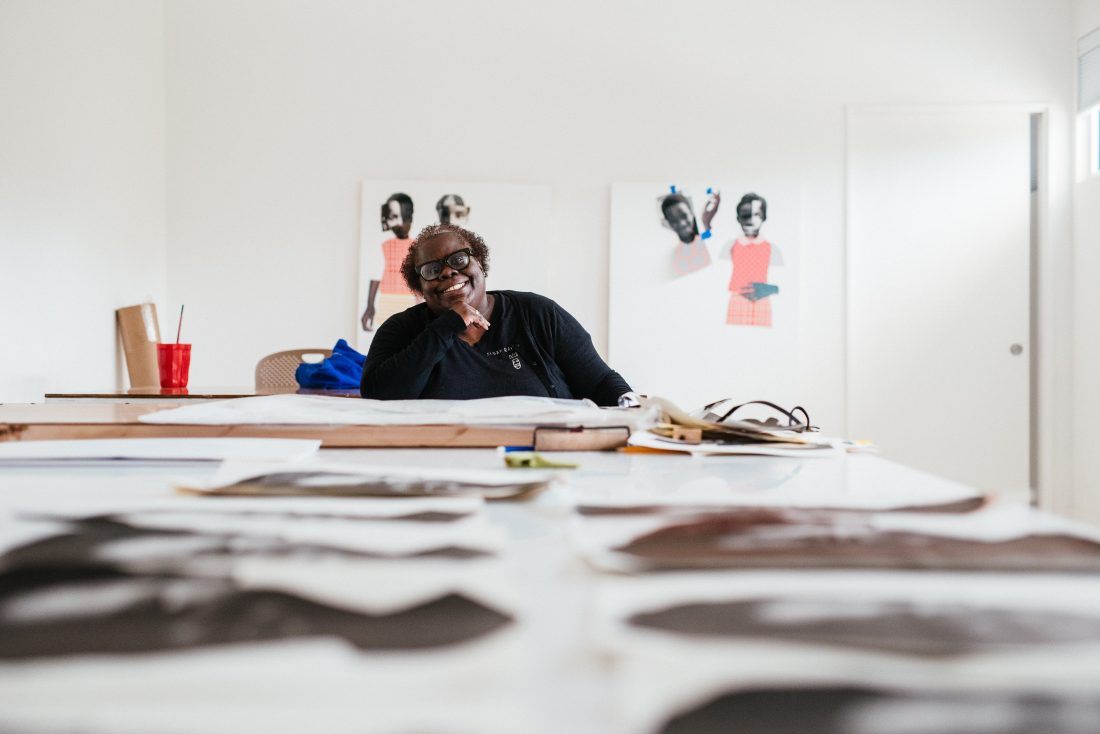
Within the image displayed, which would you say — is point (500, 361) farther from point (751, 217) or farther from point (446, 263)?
point (751, 217)

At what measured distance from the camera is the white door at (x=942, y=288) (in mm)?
4070

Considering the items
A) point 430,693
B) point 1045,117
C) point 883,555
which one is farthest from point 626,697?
point 1045,117

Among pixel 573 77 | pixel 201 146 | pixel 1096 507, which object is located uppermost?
pixel 573 77

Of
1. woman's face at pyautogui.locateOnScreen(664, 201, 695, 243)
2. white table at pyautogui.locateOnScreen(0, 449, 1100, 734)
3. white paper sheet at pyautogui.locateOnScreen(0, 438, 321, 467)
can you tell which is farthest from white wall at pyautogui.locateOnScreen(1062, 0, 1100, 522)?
white table at pyautogui.locateOnScreen(0, 449, 1100, 734)

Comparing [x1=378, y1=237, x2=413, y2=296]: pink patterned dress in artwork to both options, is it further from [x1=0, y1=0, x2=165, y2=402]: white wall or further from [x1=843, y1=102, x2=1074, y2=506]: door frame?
[x1=843, y1=102, x2=1074, y2=506]: door frame

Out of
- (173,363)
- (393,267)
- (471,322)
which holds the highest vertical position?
(393,267)

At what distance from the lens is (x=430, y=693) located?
29cm

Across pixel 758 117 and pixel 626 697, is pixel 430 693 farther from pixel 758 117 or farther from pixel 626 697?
pixel 758 117

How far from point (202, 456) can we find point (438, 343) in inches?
57.6

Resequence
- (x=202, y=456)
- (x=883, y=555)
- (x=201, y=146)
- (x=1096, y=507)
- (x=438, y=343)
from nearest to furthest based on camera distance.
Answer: (x=883, y=555)
(x=202, y=456)
(x=438, y=343)
(x=1096, y=507)
(x=201, y=146)

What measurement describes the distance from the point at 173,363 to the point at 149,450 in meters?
2.60

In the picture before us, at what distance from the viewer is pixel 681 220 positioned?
4.07 m

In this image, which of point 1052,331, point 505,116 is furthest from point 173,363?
point 1052,331

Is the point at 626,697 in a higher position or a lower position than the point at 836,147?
lower
